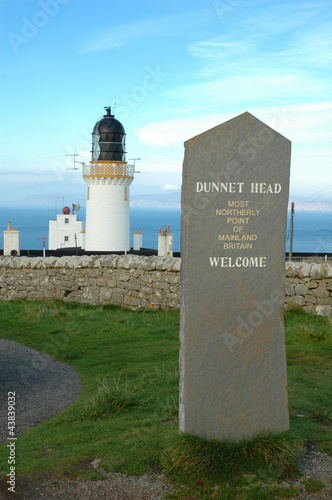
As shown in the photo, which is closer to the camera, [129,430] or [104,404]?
[129,430]

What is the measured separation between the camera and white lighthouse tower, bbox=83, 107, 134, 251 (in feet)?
102

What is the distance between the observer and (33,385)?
8148 millimetres

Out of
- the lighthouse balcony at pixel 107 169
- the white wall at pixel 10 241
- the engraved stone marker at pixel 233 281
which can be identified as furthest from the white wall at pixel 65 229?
the engraved stone marker at pixel 233 281

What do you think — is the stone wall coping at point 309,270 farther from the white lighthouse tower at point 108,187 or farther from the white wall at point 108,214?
the white wall at point 108,214

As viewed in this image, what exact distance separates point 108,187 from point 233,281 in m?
27.6

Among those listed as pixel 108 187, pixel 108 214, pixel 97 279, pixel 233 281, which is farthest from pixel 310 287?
pixel 108 214

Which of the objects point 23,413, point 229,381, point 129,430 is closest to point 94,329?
point 23,413

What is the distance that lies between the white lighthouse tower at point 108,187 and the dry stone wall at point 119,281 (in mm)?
15352

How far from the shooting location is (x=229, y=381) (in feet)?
16.8

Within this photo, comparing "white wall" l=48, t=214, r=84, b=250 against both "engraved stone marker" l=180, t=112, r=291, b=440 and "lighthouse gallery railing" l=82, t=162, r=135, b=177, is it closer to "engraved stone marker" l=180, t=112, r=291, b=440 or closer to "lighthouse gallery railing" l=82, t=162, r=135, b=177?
"lighthouse gallery railing" l=82, t=162, r=135, b=177

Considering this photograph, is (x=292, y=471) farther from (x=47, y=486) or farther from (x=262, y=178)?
(x=262, y=178)

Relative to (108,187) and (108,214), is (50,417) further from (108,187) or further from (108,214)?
(108,214)

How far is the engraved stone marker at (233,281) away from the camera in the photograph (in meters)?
5.02

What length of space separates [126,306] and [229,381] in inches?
371
